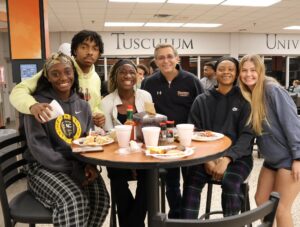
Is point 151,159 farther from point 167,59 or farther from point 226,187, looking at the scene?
point 167,59

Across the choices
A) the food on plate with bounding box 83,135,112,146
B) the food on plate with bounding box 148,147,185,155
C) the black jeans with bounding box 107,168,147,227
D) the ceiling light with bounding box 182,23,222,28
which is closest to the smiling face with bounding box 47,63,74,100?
the food on plate with bounding box 83,135,112,146

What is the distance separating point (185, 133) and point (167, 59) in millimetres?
1080

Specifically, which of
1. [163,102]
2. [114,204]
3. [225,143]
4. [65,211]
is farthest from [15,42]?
[225,143]

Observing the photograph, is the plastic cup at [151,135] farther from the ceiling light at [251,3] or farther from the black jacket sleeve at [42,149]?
the ceiling light at [251,3]

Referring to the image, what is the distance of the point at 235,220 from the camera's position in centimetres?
88

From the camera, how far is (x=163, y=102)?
264 cm

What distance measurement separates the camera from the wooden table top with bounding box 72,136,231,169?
138 cm

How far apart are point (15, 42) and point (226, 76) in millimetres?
2876

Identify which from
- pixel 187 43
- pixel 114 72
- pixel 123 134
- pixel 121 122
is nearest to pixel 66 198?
pixel 123 134

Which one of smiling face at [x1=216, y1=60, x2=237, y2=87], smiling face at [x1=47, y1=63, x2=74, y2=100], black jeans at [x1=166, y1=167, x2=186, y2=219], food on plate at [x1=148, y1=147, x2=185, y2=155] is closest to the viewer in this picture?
food on plate at [x1=148, y1=147, x2=185, y2=155]

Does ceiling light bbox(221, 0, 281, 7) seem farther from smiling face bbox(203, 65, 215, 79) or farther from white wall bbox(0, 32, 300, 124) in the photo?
white wall bbox(0, 32, 300, 124)

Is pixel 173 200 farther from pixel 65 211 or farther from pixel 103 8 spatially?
pixel 103 8

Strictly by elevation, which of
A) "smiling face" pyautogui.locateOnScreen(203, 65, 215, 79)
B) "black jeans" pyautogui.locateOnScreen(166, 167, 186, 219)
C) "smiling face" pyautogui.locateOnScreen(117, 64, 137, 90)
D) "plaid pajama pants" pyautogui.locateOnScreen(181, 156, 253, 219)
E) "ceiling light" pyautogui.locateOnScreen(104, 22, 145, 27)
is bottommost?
"black jeans" pyautogui.locateOnScreen(166, 167, 186, 219)

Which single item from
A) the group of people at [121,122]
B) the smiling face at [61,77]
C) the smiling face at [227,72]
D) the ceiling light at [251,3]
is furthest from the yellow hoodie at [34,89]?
the ceiling light at [251,3]
